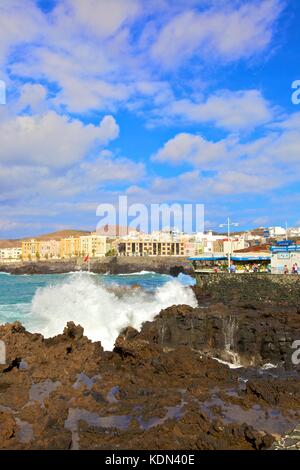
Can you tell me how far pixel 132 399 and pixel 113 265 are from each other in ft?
297

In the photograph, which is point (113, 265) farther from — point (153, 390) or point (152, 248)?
point (153, 390)

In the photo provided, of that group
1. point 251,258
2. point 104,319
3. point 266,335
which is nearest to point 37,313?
point 104,319

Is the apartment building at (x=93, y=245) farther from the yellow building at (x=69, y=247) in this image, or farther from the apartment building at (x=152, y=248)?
the apartment building at (x=152, y=248)

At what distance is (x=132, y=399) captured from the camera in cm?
934

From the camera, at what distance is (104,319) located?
63.8 feet

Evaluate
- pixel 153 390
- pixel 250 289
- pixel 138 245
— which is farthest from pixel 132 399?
pixel 138 245

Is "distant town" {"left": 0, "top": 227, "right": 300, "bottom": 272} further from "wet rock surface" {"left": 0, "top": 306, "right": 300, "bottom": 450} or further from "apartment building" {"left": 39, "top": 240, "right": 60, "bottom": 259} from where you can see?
"wet rock surface" {"left": 0, "top": 306, "right": 300, "bottom": 450}

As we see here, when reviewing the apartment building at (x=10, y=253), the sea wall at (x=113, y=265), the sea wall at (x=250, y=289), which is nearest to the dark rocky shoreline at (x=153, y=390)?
the sea wall at (x=250, y=289)

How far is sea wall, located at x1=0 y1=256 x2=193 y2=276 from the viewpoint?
96.2m

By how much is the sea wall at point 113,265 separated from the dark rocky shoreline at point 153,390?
2937 inches

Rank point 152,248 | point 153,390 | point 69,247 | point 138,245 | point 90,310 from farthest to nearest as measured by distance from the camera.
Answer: point 69,247 < point 138,245 < point 152,248 < point 90,310 < point 153,390

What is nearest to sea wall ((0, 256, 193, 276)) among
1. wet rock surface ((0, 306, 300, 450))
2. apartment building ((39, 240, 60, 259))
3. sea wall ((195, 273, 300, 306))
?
apartment building ((39, 240, 60, 259))
